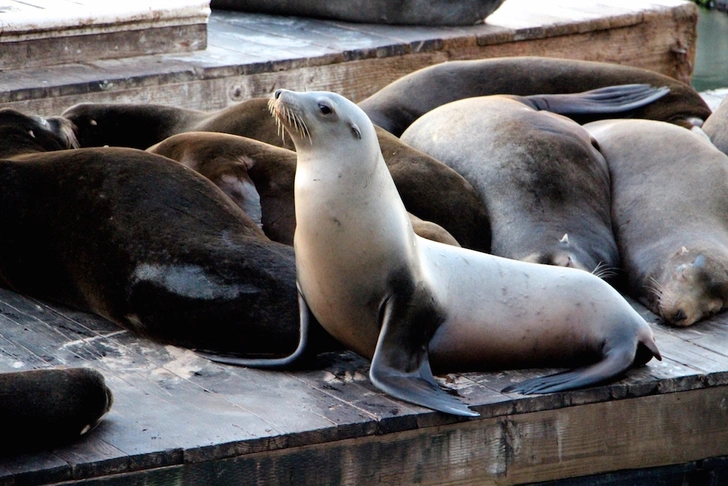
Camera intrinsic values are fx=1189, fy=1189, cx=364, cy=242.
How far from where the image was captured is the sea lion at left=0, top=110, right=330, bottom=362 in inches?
157

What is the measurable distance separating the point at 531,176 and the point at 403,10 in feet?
10.9

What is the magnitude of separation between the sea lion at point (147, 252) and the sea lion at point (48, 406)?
73 centimetres

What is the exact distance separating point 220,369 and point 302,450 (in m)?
0.58

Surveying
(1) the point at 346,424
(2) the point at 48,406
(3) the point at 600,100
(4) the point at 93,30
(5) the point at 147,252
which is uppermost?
(4) the point at 93,30

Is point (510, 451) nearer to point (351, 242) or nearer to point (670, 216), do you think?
point (351, 242)

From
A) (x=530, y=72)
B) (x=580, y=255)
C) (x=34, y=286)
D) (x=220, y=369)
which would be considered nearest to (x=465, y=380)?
(x=220, y=369)

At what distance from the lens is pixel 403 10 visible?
27.5 feet

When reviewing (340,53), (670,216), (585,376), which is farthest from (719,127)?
(585,376)

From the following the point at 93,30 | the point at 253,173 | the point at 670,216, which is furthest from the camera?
the point at 93,30

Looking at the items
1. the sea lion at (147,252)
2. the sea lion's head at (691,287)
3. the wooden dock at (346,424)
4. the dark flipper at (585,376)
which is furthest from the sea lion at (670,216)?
the sea lion at (147,252)

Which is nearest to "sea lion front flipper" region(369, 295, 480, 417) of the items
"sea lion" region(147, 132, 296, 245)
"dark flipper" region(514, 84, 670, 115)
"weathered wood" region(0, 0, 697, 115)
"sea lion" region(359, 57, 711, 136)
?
"sea lion" region(147, 132, 296, 245)

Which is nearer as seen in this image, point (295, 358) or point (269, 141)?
point (295, 358)

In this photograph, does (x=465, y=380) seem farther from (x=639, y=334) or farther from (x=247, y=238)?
(x=247, y=238)

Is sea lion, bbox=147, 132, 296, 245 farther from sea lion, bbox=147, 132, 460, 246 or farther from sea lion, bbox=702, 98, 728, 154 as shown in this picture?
sea lion, bbox=702, 98, 728, 154
